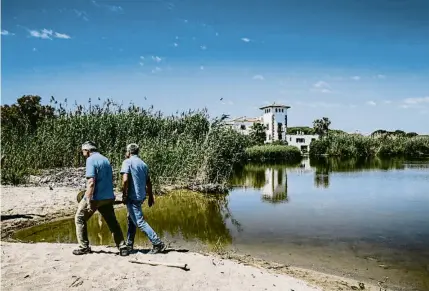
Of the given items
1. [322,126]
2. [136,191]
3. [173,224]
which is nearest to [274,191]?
[173,224]

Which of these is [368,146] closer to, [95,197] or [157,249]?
[157,249]

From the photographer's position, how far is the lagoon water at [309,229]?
30.8 ft

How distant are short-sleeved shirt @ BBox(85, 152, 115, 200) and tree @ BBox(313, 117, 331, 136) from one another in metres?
80.2

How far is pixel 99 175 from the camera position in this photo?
731 centimetres

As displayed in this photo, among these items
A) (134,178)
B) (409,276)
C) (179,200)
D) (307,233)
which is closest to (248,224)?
(307,233)

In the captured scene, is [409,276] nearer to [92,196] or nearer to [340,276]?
[340,276]

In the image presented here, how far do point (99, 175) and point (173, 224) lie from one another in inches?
250

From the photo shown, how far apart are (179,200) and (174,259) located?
10.4 meters

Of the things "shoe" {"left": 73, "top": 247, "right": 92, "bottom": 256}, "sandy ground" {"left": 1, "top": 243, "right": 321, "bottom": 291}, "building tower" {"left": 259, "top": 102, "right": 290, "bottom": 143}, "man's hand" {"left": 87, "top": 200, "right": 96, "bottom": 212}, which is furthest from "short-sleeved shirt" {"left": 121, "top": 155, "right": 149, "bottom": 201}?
"building tower" {"left": 259, "top": 102, "right": 290, "bottom": 143}

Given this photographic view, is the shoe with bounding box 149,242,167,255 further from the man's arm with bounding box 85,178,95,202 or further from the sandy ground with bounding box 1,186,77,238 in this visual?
the sandy ground with bounding box 1,186,77,238

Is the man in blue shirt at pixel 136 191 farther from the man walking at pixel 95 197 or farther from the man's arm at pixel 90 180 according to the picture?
the man's arm at pixel 90 180

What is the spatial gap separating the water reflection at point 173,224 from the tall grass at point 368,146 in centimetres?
5345

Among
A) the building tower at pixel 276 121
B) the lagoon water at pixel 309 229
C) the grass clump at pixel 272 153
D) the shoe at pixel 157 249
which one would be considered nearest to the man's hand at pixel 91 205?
the shoe at pixel 157 249

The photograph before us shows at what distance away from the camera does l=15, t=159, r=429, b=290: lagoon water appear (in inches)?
369
